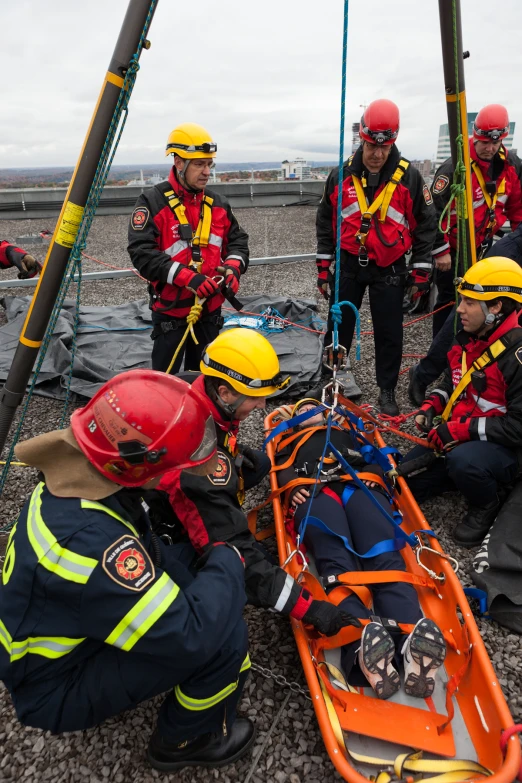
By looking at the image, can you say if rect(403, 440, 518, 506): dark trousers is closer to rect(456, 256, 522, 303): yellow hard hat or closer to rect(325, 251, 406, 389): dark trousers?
rect(456, 256, 522, 303): yellow hard hat

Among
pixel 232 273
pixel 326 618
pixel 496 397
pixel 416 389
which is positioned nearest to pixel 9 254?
pixel 232 273

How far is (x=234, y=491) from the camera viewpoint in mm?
2482

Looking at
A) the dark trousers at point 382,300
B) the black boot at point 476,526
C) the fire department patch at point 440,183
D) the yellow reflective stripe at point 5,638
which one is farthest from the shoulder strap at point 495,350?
the yellow reflective stripe at point 5,638

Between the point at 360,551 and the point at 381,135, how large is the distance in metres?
3.22

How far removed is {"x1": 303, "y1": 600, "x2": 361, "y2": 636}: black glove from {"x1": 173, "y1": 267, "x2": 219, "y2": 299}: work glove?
2481 mm

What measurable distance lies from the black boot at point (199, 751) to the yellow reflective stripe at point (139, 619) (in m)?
0.79

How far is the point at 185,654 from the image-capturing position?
1669mm

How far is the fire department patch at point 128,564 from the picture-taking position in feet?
5.22

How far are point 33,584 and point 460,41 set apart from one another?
12.5 feet

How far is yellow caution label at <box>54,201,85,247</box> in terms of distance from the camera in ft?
8.68

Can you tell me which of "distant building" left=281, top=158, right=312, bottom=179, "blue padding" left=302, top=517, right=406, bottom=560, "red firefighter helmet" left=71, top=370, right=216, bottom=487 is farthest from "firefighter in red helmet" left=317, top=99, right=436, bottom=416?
"distant building" left=281, top=158, right=312, bottom=179

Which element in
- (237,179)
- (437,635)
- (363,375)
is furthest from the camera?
(237,179)

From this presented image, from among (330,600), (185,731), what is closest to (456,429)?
(330,600)

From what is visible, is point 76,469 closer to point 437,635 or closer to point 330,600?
point 330,600
